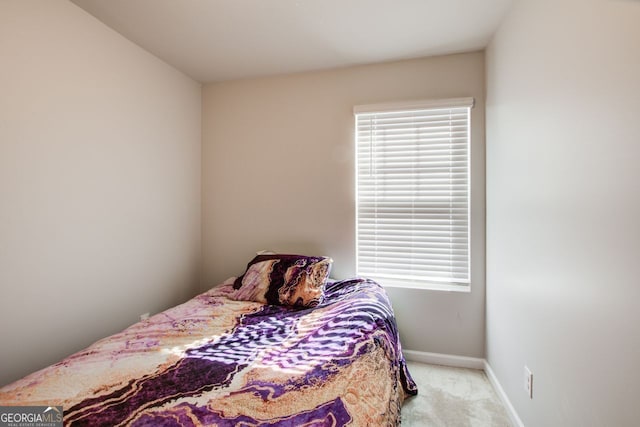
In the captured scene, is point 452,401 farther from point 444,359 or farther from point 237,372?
point 237,372

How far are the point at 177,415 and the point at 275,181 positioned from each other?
203 cm

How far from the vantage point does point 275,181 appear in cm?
274

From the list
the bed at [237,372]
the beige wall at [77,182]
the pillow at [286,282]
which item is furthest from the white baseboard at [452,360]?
the beige wall at [77,182]

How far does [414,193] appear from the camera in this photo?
2.44 m

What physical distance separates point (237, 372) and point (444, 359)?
182cm

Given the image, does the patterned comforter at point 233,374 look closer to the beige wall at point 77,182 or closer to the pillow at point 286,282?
the pillow at point 286,282

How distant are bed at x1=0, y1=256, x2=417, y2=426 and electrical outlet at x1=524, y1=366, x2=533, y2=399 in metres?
0.67

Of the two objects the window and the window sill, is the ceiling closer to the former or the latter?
the window

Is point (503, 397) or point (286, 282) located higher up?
point (286, 282)

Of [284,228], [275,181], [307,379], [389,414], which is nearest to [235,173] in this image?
[275,181]

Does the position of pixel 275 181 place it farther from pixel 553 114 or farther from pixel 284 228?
pixel 553 114

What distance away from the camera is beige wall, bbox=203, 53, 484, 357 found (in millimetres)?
2330

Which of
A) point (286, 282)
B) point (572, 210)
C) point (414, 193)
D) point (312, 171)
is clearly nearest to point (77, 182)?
point (286, 282)

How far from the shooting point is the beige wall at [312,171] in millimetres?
2330
